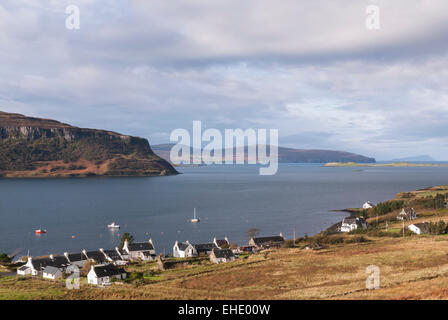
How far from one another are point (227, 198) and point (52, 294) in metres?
132

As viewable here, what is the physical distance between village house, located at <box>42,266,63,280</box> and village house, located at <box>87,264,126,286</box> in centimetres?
862

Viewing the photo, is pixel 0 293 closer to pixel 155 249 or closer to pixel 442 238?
pixel 155 249

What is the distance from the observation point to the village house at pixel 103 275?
168 feet

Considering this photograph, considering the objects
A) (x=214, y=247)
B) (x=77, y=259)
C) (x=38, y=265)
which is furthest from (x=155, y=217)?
(x=38, y=265)

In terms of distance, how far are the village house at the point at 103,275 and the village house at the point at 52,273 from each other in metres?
8.62

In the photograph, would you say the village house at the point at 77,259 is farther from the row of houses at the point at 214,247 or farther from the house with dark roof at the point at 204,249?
the house with dark roof at the point at 204,249

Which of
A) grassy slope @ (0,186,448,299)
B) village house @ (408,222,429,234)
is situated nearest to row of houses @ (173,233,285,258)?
grassy slope @ (0,186,448,299)

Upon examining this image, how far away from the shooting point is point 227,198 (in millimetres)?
170375

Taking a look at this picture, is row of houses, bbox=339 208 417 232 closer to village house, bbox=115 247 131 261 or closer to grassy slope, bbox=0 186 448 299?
grassy slope, bbox=0 186 448 299

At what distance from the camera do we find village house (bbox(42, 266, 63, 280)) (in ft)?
189

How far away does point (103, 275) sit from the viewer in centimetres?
5200

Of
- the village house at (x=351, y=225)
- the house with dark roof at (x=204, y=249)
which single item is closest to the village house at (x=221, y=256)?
the house with dark roof at (x=204, y=249)

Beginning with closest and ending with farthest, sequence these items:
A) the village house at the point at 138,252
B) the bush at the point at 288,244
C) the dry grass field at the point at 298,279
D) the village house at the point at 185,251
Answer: the dry grass field at the point at 298,279 < the village house at the point at 185,251 < the village house at the point at 138,252 < the bush at the point at 288,244
